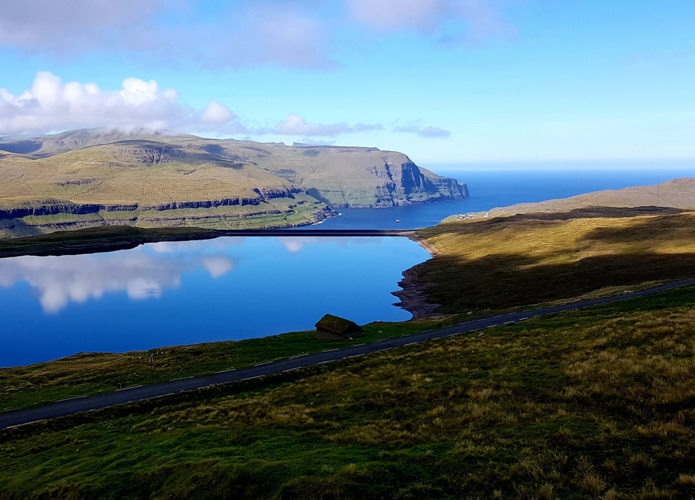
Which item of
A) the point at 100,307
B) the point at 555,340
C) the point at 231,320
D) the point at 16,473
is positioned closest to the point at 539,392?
the point at 555,340

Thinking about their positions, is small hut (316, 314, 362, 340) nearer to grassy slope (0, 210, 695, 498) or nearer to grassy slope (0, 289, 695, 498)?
grassy slope (0, 210, 695, 498)

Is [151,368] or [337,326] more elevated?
[337,326]

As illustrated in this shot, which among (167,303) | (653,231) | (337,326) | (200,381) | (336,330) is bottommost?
(167,303)

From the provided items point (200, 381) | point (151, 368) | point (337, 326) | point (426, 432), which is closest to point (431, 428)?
point (426, 432)

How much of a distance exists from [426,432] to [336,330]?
124 ft

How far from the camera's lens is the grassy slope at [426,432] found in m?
16.4

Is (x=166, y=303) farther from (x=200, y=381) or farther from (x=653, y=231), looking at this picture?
(x=653, y=231)

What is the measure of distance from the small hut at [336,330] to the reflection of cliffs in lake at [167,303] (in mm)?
48622

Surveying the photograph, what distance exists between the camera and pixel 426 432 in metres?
22.0

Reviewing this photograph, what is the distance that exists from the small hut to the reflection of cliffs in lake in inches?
1914

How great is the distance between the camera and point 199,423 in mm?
30422

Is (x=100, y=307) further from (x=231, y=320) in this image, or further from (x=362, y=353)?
(x=362, y=353)

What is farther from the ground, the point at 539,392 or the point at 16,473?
the point at 539,392

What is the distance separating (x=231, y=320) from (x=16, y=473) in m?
96.2
